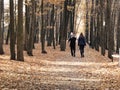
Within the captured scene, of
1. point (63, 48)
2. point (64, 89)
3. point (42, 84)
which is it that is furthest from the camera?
point (63, 48)

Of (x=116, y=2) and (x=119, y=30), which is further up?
(x=116, y=2)

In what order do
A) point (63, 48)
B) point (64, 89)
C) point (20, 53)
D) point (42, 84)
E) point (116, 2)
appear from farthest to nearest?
point (116, 2) → point (63, 48) → point (20, 53) → point (42, 84) → point (64, 89)

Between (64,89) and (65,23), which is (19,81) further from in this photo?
(65,23)

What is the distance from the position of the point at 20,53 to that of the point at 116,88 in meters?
12.4

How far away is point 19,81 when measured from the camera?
15.0m

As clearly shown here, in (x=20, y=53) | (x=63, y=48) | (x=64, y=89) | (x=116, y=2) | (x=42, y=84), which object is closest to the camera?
(x=64, y=89)

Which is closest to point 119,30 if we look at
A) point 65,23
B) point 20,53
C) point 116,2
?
point 116,2

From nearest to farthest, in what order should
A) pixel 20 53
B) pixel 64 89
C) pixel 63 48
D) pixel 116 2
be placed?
pixel 64 89
pixel 20 53
pixel 63 48
pixel 116 2

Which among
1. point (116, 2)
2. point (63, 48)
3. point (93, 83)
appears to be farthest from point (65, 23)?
point (93, 83)

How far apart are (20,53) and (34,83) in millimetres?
10903

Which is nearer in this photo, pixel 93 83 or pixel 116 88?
pixel 116 88

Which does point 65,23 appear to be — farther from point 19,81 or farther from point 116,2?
point 19,81

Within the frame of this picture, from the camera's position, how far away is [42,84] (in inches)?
564

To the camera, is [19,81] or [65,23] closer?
[19,81]
